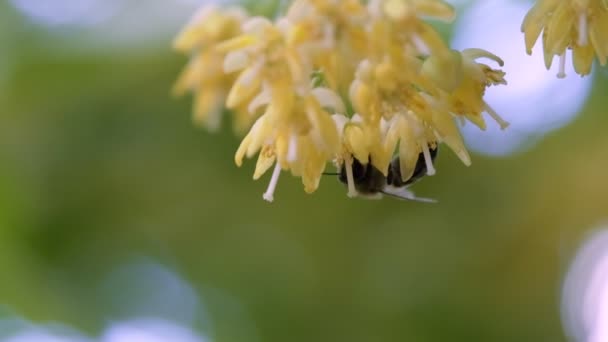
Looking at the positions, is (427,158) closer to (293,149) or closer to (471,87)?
(471,87)

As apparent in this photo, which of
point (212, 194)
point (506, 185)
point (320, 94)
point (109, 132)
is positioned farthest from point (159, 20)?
point (320, 94)

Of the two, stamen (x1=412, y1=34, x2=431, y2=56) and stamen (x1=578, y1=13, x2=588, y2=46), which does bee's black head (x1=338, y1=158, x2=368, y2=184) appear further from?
stamen (x1=578, y1=13, x2=588, y2=46)

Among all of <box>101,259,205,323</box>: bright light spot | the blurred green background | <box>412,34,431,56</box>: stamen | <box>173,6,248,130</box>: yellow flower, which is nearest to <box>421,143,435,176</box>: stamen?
<box>412,34,431,56</box>: stamen

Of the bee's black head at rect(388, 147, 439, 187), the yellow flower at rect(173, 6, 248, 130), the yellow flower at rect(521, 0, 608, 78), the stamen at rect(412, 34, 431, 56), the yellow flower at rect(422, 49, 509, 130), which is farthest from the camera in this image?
the yellow flower at rect(173, 6, 248, 130)

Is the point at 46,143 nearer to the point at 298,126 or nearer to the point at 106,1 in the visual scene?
the point at 106,1

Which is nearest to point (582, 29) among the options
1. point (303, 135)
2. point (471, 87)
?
point (471, 87)
